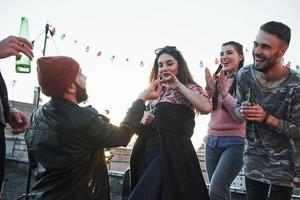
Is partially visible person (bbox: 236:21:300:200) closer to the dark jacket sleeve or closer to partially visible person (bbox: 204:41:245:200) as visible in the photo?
partially visible person (bbox: 204:41:245:200)

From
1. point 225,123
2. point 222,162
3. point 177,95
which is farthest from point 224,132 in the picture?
point 177,95

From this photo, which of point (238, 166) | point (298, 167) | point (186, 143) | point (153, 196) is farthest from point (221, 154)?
point (298, 167)

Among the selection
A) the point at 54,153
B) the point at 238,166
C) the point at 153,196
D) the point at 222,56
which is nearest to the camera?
the point at 54,153

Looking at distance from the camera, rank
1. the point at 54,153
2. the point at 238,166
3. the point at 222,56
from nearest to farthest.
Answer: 1. the point at 54,153
2. the point at 238,166
3. the point at 222,56

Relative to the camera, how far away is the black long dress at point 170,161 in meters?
2.96

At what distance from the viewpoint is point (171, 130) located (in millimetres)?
3084

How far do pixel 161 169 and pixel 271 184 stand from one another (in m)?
0.89

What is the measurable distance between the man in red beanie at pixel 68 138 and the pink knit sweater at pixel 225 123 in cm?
123

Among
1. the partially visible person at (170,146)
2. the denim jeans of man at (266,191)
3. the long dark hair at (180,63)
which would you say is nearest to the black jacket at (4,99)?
the partially visible person at (170,146)

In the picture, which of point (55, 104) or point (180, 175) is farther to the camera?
point (180, 175)

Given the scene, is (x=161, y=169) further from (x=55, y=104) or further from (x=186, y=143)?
(x=55, y=104)

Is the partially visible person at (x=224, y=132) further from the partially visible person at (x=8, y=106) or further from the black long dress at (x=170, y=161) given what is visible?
the partially visible person at (x=8, y=106)

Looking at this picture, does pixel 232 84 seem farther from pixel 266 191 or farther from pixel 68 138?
pixel 68 138

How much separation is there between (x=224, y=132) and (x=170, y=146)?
0.84 m
